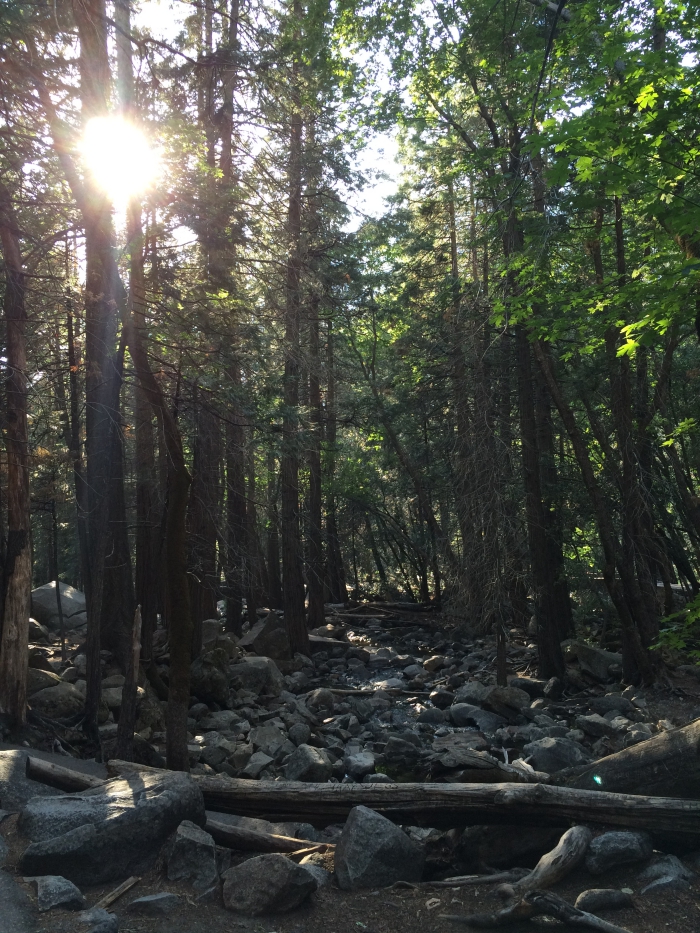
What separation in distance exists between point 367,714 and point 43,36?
12.0 metres

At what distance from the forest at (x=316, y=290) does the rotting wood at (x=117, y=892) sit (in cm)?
211

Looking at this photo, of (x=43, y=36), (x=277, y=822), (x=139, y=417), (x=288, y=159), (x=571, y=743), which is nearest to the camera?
(x=277, y=822)

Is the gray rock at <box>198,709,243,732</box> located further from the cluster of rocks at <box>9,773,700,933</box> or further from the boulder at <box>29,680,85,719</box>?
the cluster of rocks at <box>9,773,700,933</box>

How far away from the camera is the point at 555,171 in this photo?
699 centimetres

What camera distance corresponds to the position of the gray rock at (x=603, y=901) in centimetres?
532

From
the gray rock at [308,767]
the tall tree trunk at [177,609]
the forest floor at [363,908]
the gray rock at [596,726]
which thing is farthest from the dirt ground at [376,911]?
the gray rock at [596,726]

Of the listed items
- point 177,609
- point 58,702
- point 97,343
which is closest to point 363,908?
point 177,609

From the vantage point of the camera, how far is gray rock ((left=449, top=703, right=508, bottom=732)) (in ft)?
39.5

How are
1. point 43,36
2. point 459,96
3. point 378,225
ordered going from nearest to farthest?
1. point 43,36
2. point 459,96
3. point 378,225

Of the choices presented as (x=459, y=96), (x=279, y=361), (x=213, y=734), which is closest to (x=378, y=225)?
(x=459, y=96)

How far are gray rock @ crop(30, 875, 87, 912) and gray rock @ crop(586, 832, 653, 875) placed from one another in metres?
3.75

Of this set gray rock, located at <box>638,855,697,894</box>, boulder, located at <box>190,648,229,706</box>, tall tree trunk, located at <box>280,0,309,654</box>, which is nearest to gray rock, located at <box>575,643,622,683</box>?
tall tree trunk, located at <box>280,0,309,654</box>

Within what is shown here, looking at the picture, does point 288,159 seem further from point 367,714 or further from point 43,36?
point 367,714

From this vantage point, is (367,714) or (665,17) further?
(367,714)
